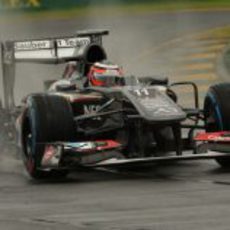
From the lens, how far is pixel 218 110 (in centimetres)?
1085

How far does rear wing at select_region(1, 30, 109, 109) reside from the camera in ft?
42.9

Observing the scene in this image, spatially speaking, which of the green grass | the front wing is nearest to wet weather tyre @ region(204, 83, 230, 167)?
the front wing

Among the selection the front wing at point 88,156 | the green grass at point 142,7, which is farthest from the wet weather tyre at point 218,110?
the green grass at point 142,7

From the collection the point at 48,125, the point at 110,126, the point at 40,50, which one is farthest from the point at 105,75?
the point at 40,50

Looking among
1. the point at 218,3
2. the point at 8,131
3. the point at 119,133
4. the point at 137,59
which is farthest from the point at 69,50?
the point at 218,3

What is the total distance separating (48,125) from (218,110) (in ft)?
6.45

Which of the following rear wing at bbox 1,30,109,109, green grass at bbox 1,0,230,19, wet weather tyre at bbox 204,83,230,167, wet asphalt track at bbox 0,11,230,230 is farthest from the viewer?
green grass at bbox 1,0,230,19

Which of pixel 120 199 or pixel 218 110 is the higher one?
pixel 218 110

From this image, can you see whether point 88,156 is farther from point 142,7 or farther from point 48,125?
point 142,7

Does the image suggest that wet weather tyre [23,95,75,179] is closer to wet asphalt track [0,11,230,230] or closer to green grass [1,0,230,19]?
wet asphalt track [0,11,230,230]

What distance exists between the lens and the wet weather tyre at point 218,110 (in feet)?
35.4

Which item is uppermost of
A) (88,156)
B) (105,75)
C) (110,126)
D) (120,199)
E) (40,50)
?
(40,50)

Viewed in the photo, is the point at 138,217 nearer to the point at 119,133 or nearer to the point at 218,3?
the point at 119,133

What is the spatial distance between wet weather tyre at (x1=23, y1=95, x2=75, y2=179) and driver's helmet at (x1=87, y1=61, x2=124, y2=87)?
4.46 ft
